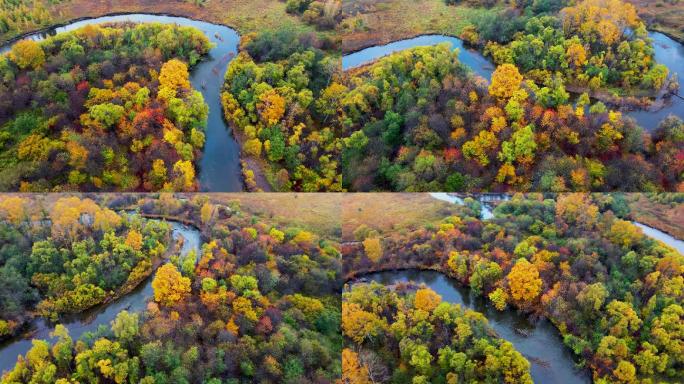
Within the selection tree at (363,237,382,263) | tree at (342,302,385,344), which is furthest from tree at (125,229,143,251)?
tree at (363,237,382,263)

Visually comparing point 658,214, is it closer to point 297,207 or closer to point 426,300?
point 426,300

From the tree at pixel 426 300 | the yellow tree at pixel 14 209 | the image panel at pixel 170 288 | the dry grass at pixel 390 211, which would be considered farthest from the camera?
the dry grass at pixel 390 211

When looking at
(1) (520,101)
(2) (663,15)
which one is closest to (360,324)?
(1) (520,101)

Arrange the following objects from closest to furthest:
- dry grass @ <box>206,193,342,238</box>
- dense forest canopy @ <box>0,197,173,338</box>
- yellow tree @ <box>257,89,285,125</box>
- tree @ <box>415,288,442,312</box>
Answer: tree @ <box>415,288,442,312</box>
dense forest canopy @ <box>0,197,173,338</box>
dry grass @ <box>206,193,342,238</box>
yellow tree @ <box>257,89,285,125</box>

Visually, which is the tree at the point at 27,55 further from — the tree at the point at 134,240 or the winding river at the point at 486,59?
the winding river at the point at 486,59

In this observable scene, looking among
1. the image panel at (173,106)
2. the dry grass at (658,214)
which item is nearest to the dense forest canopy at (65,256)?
the image panel at (173,106)

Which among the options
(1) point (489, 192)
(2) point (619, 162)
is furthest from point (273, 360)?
(2) point (619, 162)

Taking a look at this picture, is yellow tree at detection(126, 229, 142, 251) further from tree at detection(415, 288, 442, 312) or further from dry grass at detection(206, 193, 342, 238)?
tree at detection(415, 288, 442, 312)
